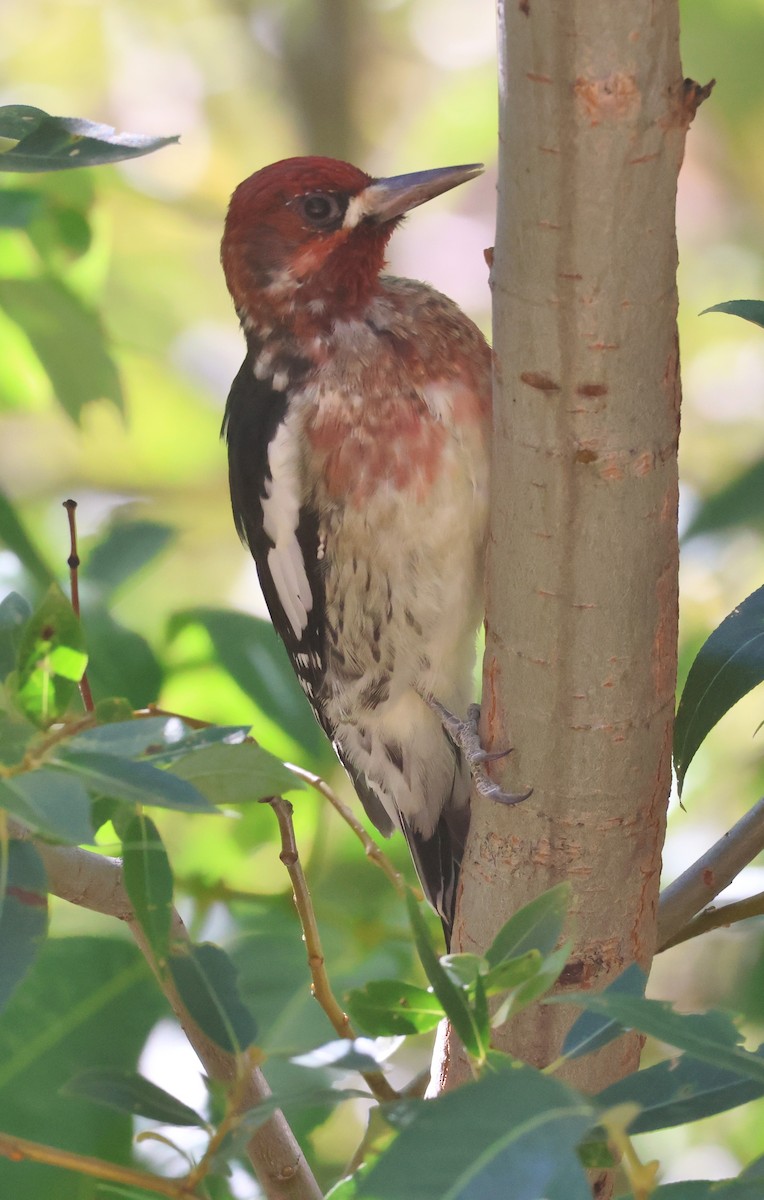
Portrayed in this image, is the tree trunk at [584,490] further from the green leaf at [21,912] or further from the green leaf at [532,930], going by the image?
the green leaf at [21,912]

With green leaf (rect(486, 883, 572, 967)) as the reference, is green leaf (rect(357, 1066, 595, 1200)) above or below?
below

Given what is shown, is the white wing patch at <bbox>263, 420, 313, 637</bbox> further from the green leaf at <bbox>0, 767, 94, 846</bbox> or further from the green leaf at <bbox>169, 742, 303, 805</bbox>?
the green leaf at <bbox>0, 767, 94, 846</bbox>

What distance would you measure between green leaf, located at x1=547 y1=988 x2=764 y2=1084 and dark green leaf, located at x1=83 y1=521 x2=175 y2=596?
1110mm

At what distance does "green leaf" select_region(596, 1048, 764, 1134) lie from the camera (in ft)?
2.55

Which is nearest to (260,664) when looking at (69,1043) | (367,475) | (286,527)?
(286,527)

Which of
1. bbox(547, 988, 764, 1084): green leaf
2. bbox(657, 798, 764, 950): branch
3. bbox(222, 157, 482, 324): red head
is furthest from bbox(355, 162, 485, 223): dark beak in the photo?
bbox(547, 988, 764, 1084): green leaf

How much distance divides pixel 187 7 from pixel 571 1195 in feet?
12.2

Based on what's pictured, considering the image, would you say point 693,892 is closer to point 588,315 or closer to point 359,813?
point 588,315

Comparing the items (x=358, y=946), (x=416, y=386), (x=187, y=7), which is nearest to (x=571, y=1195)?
(x=358, y=946)

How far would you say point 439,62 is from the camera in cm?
360

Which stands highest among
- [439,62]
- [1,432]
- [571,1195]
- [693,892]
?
[439,62]

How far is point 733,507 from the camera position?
1696mm

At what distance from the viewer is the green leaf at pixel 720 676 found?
45.8 inches

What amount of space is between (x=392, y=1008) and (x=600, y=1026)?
5.3 inches
